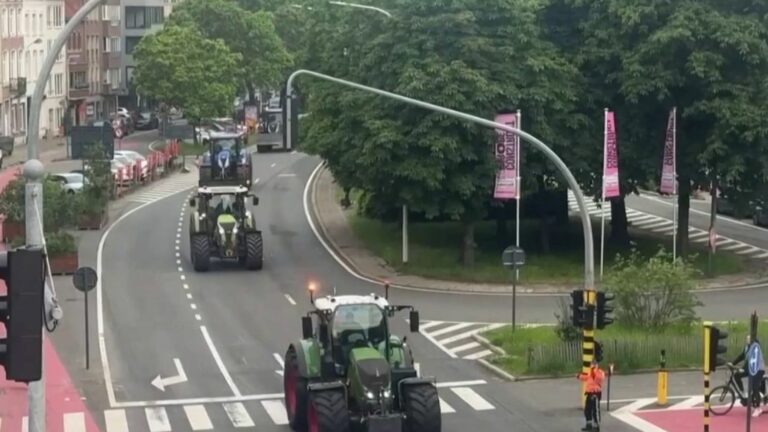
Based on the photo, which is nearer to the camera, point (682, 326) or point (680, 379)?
point (680, 379)

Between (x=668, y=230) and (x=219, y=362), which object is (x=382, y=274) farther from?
(x=668, y=230)

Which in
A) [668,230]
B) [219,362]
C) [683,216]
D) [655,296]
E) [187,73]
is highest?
[187,73]

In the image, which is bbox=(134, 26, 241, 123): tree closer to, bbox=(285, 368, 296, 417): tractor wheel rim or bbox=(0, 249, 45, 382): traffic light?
bbox=(285, 368, 296, 417): tractor wheel rim

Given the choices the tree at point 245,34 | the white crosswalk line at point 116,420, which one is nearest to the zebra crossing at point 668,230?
the white crosswalk line at point 116,420

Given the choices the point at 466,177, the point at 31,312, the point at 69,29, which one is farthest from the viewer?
the point at 466,177

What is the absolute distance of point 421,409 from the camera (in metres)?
27.5

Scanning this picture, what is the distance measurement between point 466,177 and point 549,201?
7985mm

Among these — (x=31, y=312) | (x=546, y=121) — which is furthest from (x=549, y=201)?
(x=31, y=312)

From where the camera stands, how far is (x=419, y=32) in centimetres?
5275

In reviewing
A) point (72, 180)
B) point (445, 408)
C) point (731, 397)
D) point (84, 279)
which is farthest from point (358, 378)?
point (72, 180)

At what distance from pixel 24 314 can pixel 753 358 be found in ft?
66.9

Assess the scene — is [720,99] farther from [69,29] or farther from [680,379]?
[69,29]

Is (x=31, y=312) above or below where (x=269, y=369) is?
above

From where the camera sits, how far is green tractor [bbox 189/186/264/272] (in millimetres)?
51938
